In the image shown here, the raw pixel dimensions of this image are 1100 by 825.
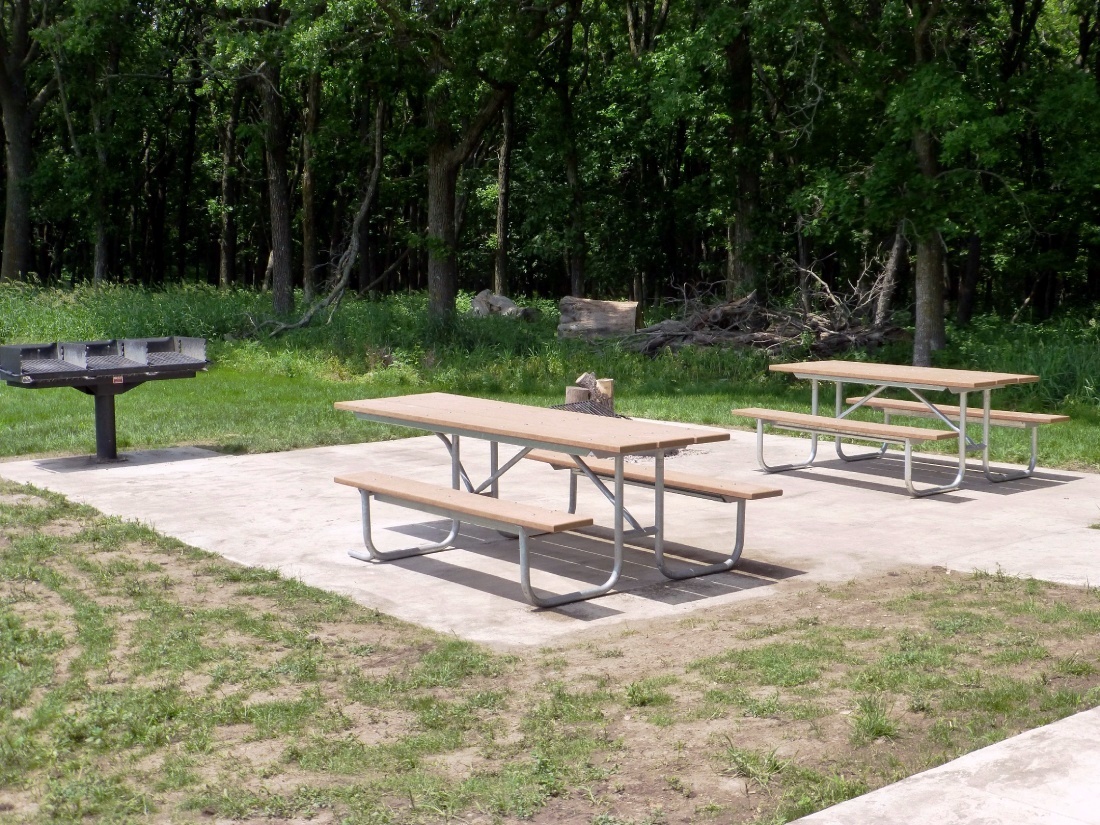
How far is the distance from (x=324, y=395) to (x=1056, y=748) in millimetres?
11544

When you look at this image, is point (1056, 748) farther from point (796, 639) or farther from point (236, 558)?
point (236, 558)

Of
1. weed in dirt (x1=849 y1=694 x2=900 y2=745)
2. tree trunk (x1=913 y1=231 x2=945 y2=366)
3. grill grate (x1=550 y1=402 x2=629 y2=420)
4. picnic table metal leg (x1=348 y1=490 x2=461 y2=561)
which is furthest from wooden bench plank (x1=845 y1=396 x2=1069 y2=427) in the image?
weed in dirt (x1=849 y1=694 x2=900 y2=745)

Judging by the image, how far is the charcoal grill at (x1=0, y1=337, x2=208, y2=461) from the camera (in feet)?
33.5

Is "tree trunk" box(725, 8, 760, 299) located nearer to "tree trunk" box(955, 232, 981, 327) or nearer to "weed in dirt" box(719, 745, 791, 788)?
"tree trunk" box(955, 232, 981, 327)

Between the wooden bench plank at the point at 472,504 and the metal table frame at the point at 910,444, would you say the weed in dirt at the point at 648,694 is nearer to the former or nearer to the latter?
the wooden bench plank at the point at 472,504

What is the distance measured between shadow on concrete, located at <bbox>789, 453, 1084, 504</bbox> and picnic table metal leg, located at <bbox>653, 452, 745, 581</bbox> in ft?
8.70

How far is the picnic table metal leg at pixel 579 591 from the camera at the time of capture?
245 inches

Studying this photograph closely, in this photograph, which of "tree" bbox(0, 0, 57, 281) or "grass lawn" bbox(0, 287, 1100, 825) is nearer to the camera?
"grass lawn" bbox(0, 287, 1100, 825)

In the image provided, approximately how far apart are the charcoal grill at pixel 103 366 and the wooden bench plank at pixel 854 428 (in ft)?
15.7

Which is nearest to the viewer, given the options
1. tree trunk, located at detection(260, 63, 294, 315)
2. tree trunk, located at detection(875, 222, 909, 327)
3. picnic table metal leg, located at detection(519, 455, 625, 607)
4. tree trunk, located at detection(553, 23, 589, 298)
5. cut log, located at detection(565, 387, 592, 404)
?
picnic table metal leg, located at detection(519, 455, 625, 607)

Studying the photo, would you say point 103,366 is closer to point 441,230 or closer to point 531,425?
point 531,425

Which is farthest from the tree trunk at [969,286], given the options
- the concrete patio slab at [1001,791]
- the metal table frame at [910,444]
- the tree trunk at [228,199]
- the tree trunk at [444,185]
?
the concrete patio slab at [1001,791]

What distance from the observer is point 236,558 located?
726cm

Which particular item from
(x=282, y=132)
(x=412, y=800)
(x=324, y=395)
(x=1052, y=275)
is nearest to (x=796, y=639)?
(x=412, y=800)
